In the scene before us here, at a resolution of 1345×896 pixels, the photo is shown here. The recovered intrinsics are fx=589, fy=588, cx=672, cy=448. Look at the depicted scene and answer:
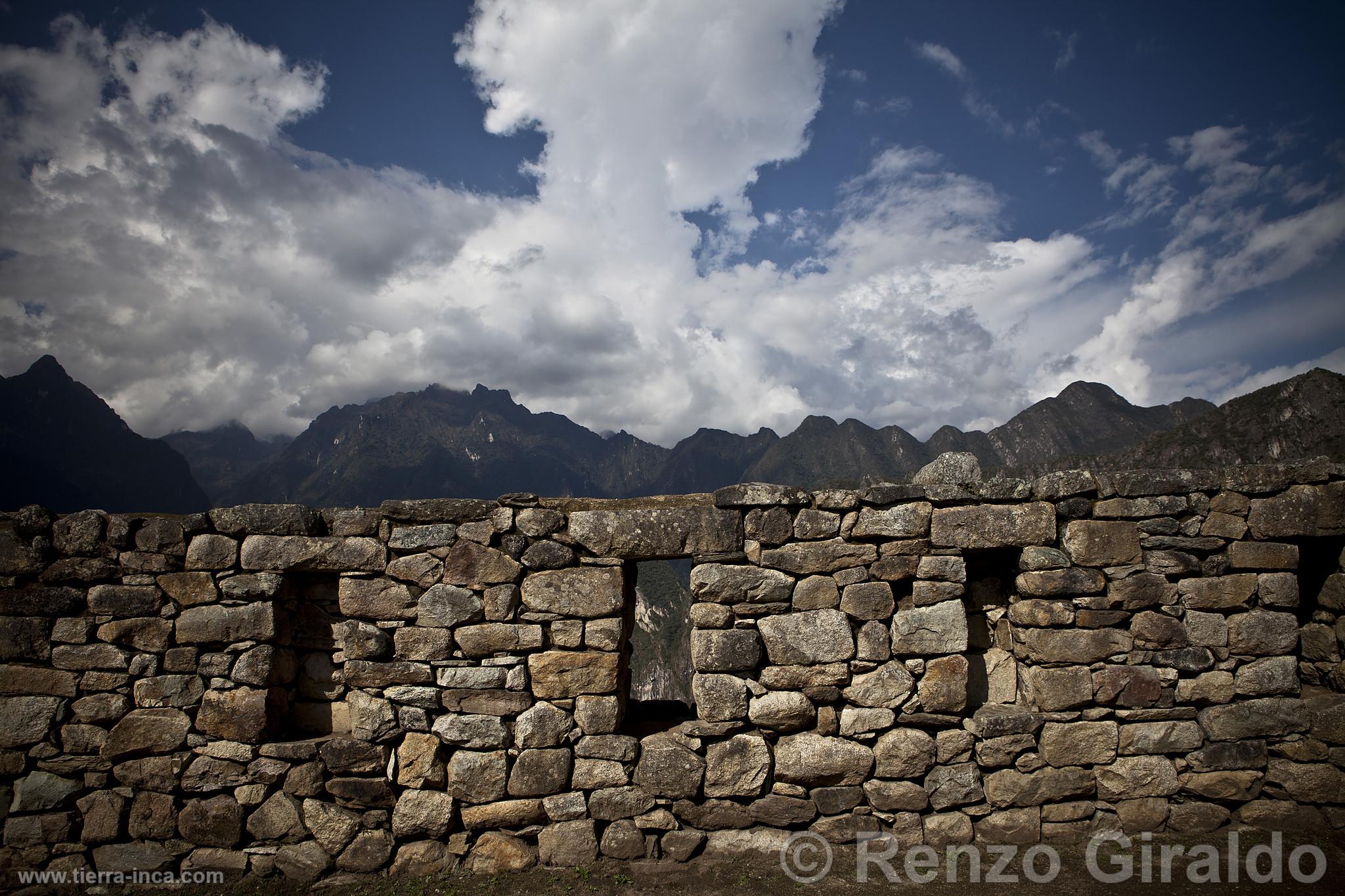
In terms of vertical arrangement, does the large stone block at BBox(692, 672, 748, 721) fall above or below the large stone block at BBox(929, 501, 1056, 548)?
below

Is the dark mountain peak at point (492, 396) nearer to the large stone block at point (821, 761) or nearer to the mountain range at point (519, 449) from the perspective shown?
the mountain range at point (519, 449)

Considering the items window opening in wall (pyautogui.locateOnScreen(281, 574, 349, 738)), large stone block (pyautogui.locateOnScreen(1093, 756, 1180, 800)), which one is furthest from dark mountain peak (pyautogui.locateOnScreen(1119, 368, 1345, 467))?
window opening in wall (pyautogui.locateOnScreen(281, 574, 349, 738))

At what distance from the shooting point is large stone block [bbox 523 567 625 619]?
5.54 m

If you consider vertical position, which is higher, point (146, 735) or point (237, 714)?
point (237, 714)

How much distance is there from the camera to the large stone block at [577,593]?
554 cm

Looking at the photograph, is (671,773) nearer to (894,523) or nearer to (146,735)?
(894,523)

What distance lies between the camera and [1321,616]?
6172mm

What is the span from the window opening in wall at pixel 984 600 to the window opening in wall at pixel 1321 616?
111 inches

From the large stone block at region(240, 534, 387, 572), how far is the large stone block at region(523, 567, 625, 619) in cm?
153

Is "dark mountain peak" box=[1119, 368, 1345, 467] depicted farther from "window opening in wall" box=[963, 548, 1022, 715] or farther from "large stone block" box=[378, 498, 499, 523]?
"large stone block" box=[378, 498, 499, 523]

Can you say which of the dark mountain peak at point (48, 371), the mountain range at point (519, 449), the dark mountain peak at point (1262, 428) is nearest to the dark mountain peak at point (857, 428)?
the mountain range at point (519, 449)

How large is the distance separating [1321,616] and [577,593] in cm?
774

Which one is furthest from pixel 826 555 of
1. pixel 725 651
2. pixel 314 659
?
pixel 314 659

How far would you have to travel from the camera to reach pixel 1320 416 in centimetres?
2250
